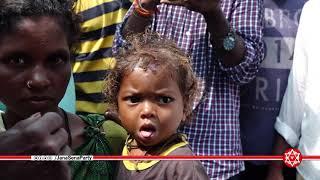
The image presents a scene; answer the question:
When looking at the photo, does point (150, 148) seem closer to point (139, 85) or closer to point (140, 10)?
point (139, 85)

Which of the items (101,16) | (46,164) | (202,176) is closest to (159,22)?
(101,16)

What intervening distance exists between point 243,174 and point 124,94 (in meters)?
0.69

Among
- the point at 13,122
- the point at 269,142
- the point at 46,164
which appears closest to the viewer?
the point at 46,164

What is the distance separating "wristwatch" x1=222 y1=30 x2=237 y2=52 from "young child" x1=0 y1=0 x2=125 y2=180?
0.55 m

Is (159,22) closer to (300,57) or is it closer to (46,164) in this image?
(300,57)

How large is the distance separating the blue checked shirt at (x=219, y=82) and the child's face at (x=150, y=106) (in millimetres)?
381

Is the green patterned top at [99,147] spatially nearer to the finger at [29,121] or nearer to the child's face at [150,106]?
the child's face at [150,106]

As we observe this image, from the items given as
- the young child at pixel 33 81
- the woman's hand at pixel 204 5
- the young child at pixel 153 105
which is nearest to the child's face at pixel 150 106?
the young child at pixel 153 105

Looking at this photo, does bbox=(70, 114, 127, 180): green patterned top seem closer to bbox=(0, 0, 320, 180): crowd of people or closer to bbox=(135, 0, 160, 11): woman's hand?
bbox=(0, 0, 320, 180): crowd of people

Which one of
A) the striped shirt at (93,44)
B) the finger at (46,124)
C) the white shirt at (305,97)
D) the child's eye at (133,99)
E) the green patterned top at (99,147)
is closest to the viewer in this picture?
the finger at (46,124)

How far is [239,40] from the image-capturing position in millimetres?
1341

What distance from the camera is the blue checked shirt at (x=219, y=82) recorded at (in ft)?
4.56

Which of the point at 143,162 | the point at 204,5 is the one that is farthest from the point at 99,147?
the point at 204,5

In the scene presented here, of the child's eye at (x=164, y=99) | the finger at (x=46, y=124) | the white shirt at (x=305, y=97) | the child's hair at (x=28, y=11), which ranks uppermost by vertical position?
the child's hair at (x=28, y=11)
